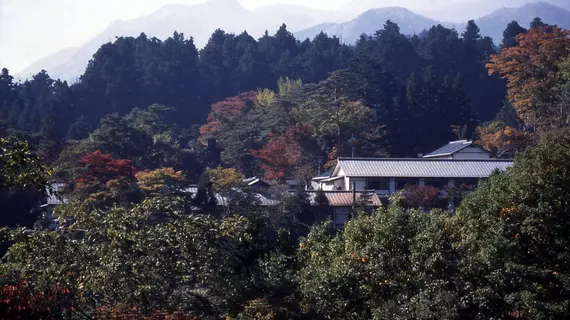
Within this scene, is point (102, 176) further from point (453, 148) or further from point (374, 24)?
point (374, 24)

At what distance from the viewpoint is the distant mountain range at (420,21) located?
3883 inches

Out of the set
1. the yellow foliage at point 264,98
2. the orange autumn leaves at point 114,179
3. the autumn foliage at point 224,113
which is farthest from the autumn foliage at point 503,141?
the orange autumn leaves at point 114,179

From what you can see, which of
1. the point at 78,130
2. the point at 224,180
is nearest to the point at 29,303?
the point at 224,180

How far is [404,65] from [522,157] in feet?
126

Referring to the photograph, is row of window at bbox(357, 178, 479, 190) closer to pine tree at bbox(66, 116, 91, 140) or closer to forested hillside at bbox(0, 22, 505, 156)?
forested hillside at bbox(0, 22, 505, 156)

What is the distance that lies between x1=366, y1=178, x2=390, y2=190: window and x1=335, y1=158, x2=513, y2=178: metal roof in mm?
250

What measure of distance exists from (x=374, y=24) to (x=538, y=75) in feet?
264

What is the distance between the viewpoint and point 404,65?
47.3 meters

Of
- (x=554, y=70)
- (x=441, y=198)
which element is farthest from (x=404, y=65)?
(x=441, y=198)

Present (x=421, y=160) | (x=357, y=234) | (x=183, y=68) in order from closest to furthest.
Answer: (x=357, y=234)
(x=421, y=160)
(x=183, y=68)

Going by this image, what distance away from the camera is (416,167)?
25.3 meters

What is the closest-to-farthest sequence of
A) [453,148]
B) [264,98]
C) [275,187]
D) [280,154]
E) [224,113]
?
[275,187] → [280,154] → [453,148] → [224,113] → [264,98]

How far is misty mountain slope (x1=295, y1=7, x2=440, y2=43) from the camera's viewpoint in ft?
339

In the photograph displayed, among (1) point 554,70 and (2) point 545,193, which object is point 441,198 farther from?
(2) point 545,193
